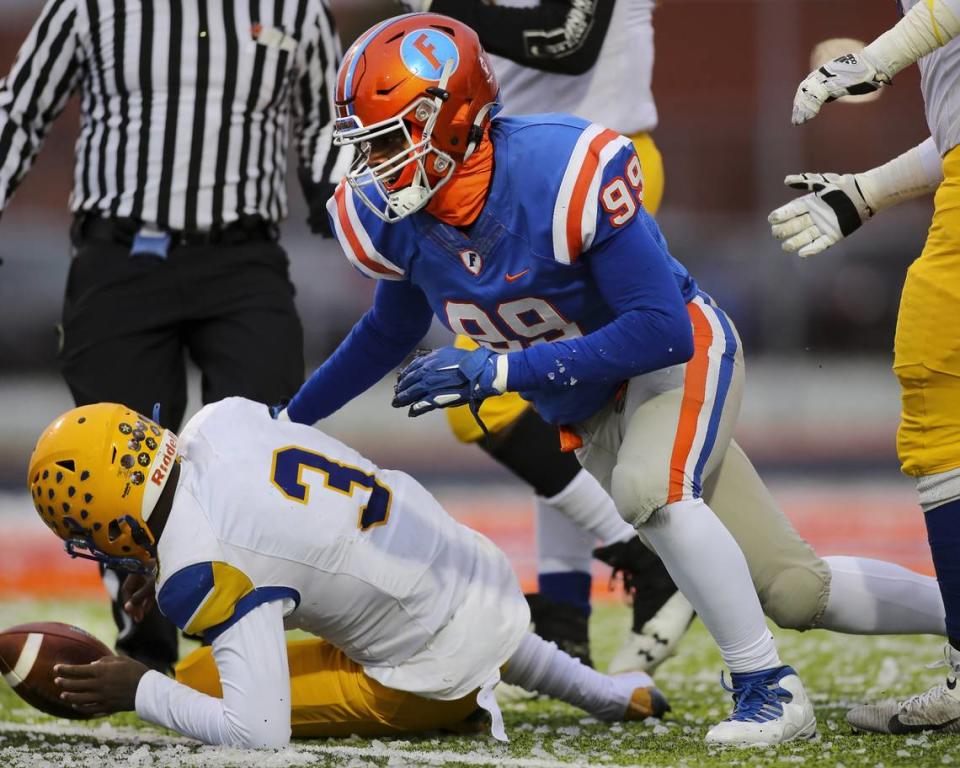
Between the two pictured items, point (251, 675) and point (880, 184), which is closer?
point (251, 675)

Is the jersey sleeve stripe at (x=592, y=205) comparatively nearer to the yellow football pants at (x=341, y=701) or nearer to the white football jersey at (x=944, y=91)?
the white football jersey at (x=944, y=91)

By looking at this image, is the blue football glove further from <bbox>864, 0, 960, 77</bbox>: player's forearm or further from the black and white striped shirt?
the black and white striped shirt

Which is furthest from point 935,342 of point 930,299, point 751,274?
point 751,274

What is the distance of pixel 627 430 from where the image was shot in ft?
8.27

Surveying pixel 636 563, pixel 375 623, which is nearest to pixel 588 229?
pixel 375 623

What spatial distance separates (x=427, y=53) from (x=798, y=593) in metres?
1.09

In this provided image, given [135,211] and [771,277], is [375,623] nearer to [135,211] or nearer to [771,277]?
[135,211]

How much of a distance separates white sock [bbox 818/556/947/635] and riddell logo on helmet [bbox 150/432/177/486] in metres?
1.13

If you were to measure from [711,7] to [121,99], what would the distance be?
6876 millimetres

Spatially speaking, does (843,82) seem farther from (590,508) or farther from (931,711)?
(590,508)

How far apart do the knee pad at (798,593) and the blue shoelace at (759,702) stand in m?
0.17

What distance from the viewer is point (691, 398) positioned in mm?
2490

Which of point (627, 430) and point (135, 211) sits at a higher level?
point (135, 211)

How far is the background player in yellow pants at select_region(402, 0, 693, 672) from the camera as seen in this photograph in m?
3.18
